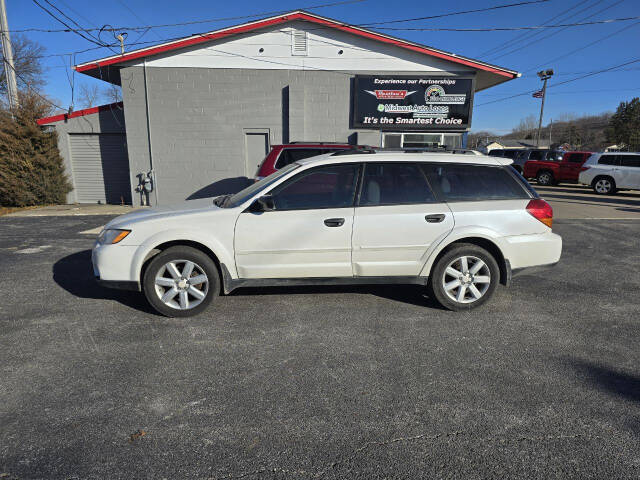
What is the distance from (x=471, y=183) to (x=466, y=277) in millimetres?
1036

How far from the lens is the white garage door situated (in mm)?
13281

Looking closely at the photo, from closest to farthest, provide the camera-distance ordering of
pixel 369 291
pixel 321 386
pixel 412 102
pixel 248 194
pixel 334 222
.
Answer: pixel 321 386 < pixel 334 222 < pixel 248 194 < pixel 369 291 < pixel 412 102

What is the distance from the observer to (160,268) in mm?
4016

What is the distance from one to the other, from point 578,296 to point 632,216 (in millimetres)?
8357

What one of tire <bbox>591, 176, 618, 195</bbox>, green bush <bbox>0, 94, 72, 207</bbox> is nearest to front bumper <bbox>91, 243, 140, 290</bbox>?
green bush <bbox>0, 94, 72, 207</bbox>

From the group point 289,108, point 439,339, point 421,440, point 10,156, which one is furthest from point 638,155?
point 10,156

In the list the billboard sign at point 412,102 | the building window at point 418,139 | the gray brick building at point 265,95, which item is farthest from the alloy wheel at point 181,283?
the building window at point 418,139

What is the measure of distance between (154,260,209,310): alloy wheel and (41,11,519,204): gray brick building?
343 inches

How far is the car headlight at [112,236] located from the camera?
4.00 m

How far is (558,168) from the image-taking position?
65.7 feet

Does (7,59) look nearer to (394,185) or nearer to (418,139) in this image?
(418,139)

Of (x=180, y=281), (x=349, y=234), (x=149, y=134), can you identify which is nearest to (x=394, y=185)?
(x=349, y=234)

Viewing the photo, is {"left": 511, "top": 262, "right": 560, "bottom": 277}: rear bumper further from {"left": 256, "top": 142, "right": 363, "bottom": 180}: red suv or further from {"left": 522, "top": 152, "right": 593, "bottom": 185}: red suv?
{"left": 522, "top": 152, "right": 593, "bottom": 185}: red suv

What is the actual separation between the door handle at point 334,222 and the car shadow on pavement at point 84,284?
6.86 ft
